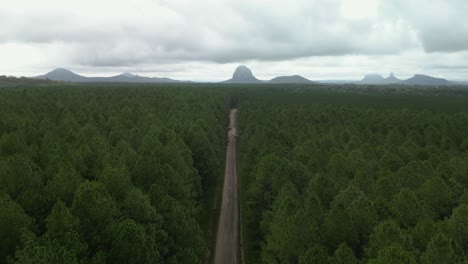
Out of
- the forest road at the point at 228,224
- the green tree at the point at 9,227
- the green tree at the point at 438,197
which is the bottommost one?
the forest road at the point at 228,224

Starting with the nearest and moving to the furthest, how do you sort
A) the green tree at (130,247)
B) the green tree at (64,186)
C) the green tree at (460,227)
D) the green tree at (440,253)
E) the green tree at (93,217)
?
1. the green tree at (440,253)
2. the green tree at (130,247)
3. the green tree at (93,217)
4. the green tree at (460,227)
5. the green tree at (64,186)

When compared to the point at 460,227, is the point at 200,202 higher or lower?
lower

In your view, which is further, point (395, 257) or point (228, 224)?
point (228, 224)

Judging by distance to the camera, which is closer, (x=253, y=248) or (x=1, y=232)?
(x=1, y=232)

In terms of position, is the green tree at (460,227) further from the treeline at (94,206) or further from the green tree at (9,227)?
the green tree at (9,227)

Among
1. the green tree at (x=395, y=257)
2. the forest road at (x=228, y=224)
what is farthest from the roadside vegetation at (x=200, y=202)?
the forest road at (x=228, y=224)

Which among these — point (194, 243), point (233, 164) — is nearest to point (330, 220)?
point (194, 243)

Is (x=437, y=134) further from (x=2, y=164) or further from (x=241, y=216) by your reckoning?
(x=2, y=164)

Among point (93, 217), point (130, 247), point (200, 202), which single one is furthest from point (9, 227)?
point (200, 202)

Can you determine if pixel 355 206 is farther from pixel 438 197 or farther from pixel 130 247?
pixel 130 247

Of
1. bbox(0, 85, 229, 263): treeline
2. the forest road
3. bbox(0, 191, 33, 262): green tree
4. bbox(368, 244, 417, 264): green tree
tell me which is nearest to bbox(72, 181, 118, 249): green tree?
bbox(0, 85, 229, 263): treeline

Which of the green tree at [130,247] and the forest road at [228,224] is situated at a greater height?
the green tree at [130,247]
